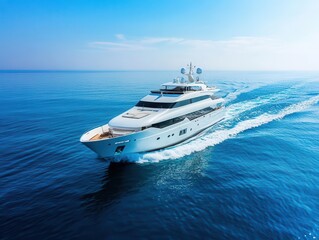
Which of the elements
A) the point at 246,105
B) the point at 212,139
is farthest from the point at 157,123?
the point at 246,105

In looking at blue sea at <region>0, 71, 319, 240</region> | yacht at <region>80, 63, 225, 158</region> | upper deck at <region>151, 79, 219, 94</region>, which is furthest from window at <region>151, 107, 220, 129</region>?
upper deck at <region>151, 79, 219, 94</region>

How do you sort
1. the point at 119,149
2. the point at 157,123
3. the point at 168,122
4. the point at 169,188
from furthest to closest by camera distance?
the point at 168,122
the point at 157,123
the point at 119,149
the point at 169,188

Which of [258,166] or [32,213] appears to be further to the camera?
[258,166]

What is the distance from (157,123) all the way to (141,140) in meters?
2.49

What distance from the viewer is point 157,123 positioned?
20.5 meters

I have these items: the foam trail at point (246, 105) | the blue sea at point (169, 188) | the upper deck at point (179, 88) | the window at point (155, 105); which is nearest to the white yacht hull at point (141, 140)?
the blue sea at point (169, 188)

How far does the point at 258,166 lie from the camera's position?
18891mm

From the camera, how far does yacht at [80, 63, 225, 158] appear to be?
60.4 feet

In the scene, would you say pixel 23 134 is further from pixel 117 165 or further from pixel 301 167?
pixel 301 167

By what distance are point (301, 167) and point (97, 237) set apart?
59.4ft

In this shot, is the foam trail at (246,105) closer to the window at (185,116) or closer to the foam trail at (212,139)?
the foam trail at (212,139)

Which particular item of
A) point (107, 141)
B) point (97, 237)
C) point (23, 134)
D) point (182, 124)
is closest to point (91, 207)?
point (97, 237)

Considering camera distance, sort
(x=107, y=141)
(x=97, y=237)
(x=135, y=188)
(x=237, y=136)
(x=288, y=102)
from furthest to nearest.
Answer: (x=288, y=102)
(x=237, y=136)
(x=107, y=141)
(x=135, y=188)
(x=97, y=237)

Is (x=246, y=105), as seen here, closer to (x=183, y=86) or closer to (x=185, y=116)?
(x=183, y=86)
